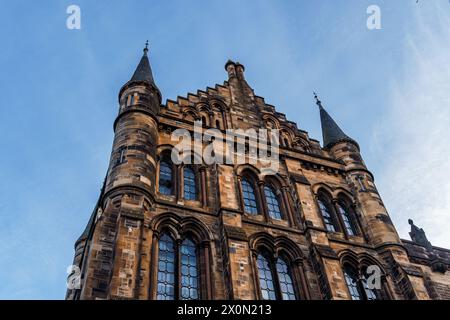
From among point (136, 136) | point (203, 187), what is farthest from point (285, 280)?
point (136, 136)

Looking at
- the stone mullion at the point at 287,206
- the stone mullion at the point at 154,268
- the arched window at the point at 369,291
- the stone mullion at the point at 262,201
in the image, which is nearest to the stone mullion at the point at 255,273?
the stone mullion at the point at 262,201

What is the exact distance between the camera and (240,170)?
781 inches

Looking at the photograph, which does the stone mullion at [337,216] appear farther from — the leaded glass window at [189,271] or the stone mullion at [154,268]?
the stone mullion at [154,268]

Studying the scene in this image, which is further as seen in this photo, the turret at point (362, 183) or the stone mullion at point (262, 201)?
the turret at point (362, 183)

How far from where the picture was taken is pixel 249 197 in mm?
19297

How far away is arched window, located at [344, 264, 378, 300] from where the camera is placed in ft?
55.8

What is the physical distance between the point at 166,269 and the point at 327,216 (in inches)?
317

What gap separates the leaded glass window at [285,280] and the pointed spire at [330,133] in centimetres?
934

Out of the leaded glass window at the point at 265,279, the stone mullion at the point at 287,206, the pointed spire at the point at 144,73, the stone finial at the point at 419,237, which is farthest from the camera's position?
the stone finial at the point at 419,237

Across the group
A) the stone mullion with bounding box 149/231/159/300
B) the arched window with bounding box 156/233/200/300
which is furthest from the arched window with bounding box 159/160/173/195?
the stone mullion with bounding box 149/231/159/300

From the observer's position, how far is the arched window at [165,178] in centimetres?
1773

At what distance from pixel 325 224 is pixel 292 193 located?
1.77 m

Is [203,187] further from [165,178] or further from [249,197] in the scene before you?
[249,197]
